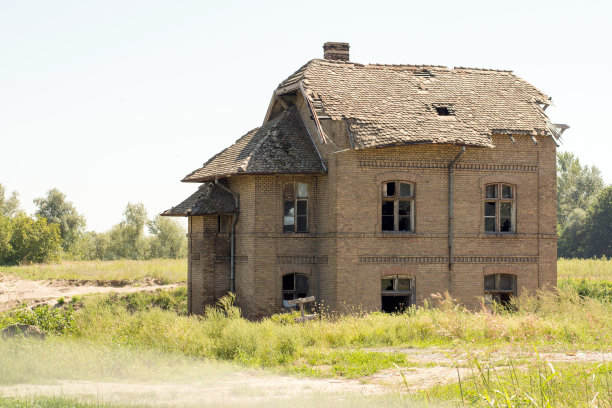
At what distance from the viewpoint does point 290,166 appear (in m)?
23.7

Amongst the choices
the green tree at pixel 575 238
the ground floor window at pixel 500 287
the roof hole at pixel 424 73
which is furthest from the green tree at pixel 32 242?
the green tree at pixel 575 238

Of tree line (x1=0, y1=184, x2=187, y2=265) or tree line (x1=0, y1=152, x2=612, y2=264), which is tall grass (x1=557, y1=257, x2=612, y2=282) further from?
tree line (x1=0, y1=184, x2=187, y2=265)

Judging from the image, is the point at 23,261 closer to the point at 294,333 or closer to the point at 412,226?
the point at 412,226

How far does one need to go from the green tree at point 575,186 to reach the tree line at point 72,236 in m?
43.5

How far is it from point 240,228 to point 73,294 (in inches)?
591

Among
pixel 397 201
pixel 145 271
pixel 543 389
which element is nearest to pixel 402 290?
pixel 397 201

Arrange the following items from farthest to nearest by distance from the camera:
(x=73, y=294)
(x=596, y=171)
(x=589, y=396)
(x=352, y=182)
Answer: (x=596, y=171)
(x=73, y=294)
(x=352, y=182)
(x=589, y=396)

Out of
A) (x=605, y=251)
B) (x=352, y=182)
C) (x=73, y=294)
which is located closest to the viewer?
(x=352, y=182)

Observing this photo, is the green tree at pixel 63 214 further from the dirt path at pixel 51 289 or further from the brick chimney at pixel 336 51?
the brick chimney at pixel 336 51

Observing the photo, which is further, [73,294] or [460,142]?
[73,294]

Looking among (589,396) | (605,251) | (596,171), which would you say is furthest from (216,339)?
(596,171)

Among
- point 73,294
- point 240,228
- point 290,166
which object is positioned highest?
point 290,166

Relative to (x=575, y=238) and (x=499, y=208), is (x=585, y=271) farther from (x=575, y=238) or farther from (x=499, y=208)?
(x=575, y=238)

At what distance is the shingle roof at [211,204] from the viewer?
25009mm
